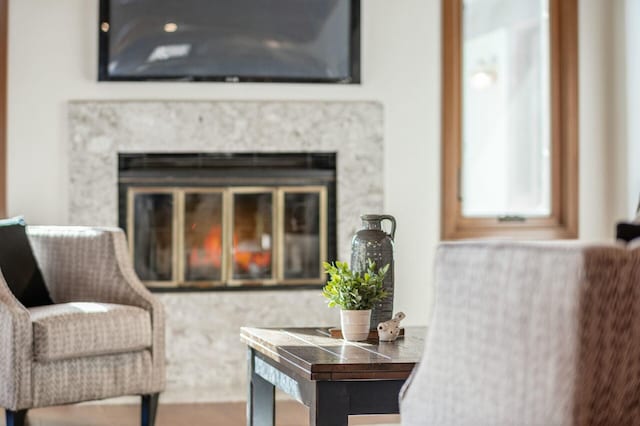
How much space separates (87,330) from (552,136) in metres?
2.95

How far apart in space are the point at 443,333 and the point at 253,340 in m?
1.12

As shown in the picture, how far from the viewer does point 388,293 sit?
8.53 feet

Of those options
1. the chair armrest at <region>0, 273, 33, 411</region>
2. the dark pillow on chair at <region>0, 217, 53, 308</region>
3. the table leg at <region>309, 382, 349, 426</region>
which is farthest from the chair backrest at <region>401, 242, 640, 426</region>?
the dark pillow on chair at <region>0, 217, 53, 308</region>

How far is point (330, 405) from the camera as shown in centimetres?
198

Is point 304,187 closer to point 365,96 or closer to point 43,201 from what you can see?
point 365,96

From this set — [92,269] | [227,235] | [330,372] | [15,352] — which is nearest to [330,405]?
[330,372]

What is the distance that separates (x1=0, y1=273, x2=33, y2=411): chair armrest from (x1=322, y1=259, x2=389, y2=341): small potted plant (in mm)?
1143

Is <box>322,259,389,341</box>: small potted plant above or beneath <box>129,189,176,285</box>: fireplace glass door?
beneath

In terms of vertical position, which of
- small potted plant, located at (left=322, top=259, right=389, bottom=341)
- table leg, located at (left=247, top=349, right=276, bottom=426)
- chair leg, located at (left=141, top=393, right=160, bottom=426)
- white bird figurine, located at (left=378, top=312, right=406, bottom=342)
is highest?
small potted plant, located at (left=322, top=259, right=389, bottom=341)

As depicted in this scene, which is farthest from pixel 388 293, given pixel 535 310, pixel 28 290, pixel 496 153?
pixel 496 153

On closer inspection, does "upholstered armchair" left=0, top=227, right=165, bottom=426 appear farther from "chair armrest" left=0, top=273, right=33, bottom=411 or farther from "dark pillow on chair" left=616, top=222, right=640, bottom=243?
"dark pillow on chair" left=616, top=222, right=640, bottom=243

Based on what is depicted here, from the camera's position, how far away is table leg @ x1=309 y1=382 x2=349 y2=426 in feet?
6.40

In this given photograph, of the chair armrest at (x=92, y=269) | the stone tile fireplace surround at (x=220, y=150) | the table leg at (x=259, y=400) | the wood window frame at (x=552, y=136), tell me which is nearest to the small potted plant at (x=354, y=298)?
the table leg at (x=259, y=400)

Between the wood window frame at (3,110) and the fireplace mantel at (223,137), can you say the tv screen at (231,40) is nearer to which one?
the fireplace mantel at (223,137)
